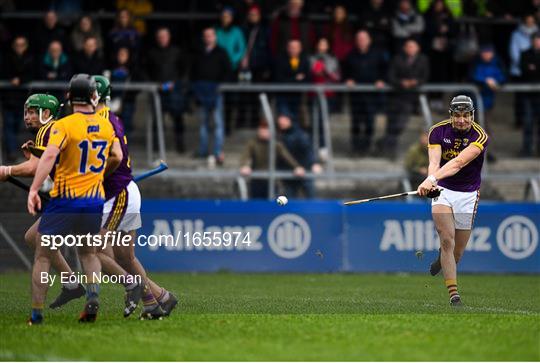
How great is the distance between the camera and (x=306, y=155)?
67.7 feet

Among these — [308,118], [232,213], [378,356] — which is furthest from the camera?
[308,118]

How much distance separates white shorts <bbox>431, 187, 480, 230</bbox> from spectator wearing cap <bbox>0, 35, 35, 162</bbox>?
8.54 meters

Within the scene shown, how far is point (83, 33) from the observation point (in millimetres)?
21688

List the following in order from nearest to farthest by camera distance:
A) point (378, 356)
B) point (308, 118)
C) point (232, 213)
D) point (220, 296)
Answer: point (378, 356) → point (220, 296) → point (232, 213) → point (308, 118)

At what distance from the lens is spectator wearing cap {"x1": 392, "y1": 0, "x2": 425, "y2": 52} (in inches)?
890

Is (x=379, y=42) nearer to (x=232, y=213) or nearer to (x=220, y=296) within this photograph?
(x=232, y=213)

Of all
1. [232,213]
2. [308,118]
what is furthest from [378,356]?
[308,118]

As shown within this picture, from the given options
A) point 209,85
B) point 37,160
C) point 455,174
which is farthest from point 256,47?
point 37,160

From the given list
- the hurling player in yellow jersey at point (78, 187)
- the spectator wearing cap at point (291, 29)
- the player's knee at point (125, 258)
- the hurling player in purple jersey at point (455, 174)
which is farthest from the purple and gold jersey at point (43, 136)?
the spectator wearing cap at point (291, 29)

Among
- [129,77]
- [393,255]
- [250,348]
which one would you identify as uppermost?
[129,77]

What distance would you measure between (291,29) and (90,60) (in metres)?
3.60

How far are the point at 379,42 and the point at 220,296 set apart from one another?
913 centimetres

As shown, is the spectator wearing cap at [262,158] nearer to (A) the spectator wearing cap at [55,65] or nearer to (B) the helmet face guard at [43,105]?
(A) the spectator wearing cap at [55,65]

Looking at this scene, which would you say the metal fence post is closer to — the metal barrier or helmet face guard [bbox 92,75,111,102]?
the metal barrier
